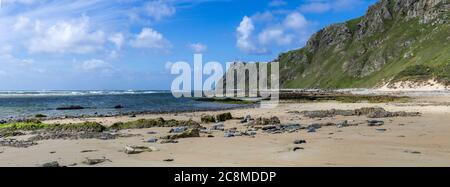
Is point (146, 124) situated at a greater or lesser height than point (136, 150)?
lesser

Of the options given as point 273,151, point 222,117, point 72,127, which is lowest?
point 72,127

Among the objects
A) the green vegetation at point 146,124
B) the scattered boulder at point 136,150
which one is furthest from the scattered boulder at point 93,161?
the green vegetation at point 146,124

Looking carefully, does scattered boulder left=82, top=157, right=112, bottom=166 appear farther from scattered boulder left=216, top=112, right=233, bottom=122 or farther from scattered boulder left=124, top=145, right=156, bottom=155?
scattered boulder left=216, top=112, right=233, bottom=122

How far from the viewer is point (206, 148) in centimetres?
1886

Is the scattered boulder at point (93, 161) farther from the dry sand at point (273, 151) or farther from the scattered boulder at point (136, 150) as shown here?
the scattered boulder at point (136, 150)

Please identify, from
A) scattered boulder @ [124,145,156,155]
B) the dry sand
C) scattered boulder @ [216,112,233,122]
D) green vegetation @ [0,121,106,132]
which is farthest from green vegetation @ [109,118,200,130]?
scattered boulder @ [124,145,156,155]

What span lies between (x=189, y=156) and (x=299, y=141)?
229 inches

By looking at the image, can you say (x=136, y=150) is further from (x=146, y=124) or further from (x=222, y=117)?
(x=222, y=117)

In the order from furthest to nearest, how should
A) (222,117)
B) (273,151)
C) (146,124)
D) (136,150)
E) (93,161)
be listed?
(222,117)
(146,124)
(136,150)
(273,151)
(93,161)

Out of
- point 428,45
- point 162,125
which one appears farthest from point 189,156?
point 428,45

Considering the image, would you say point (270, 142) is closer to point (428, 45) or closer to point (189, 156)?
point (189, 156)

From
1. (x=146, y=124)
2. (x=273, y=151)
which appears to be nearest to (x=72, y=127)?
(x=146, y=124)

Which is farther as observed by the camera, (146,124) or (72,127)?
(146,124)

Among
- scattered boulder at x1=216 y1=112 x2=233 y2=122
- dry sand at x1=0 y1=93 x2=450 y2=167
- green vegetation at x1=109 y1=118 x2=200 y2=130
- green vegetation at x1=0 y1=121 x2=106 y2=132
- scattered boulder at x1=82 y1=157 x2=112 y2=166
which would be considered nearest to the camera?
dry sand at x1=0 y1=93 x2=450 y2=167
